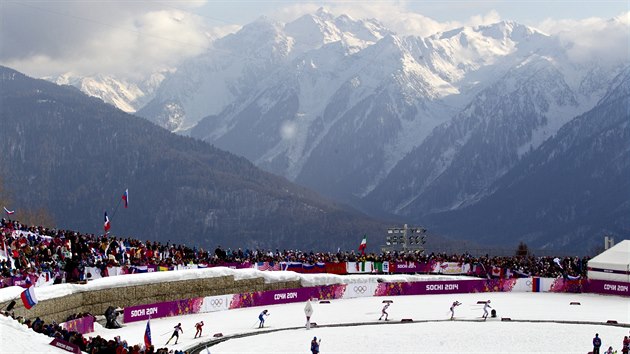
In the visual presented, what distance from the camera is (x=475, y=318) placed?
6856 centimetres

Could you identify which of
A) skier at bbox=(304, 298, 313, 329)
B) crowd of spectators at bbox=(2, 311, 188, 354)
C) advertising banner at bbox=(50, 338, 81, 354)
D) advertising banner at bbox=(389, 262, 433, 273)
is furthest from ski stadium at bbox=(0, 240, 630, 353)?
advertising banner at bbox=(389, 262, 433, 273)

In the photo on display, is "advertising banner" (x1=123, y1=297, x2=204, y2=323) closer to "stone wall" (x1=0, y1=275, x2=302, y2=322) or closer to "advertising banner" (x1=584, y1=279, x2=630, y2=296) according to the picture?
"stone wall" (x1=0, y1=275, x2=302, y2=322)

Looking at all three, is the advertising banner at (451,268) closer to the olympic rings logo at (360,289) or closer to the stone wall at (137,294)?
the olympic rings logo at (360,289)

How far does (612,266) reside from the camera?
86500mm

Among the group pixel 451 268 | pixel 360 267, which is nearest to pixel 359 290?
pixel 360 267

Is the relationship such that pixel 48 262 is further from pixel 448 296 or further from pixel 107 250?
pixel 448 296

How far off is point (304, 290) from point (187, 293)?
12.3 m

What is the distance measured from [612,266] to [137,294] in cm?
4483

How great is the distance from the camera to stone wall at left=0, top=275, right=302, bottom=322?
173 feet

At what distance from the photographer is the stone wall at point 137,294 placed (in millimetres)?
52594

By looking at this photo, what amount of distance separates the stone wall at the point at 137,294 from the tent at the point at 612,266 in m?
27.7

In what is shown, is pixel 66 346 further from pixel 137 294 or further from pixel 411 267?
pixel 411 267

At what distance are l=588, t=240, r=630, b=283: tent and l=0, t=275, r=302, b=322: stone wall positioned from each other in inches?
1091

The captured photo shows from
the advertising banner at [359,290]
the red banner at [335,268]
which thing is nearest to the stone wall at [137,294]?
the advertising banner at [359,290]
